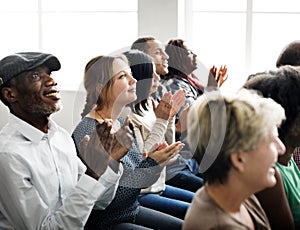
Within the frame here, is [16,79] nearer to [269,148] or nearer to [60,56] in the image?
[269,148]

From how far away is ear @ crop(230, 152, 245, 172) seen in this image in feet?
5.15

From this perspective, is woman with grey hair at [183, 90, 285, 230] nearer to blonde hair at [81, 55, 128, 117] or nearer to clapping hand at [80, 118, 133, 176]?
clapping hand at [80, 118, 133, 176]

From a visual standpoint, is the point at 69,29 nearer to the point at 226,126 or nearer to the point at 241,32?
the point at 241,32

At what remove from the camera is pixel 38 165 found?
2.22m

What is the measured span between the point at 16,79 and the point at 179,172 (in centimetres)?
126

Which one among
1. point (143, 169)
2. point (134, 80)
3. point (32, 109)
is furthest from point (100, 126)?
point (134, 80)

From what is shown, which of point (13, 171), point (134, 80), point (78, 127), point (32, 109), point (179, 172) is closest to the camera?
point (13, 171)

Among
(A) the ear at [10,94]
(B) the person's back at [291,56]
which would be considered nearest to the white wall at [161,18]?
(B) the person's back at [291,56]

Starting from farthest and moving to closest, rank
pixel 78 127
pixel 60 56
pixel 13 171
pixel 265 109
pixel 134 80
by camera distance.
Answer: pixel 60 56
pixel 134 80
pixel 78 127
pixel 13 171
pixel 265 109

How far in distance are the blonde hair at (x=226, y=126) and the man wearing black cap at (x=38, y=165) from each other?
0.66 metres

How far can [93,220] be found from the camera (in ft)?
7.95

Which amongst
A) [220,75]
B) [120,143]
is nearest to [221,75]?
[220,75]

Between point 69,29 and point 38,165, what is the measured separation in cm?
338

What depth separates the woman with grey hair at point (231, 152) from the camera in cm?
156
